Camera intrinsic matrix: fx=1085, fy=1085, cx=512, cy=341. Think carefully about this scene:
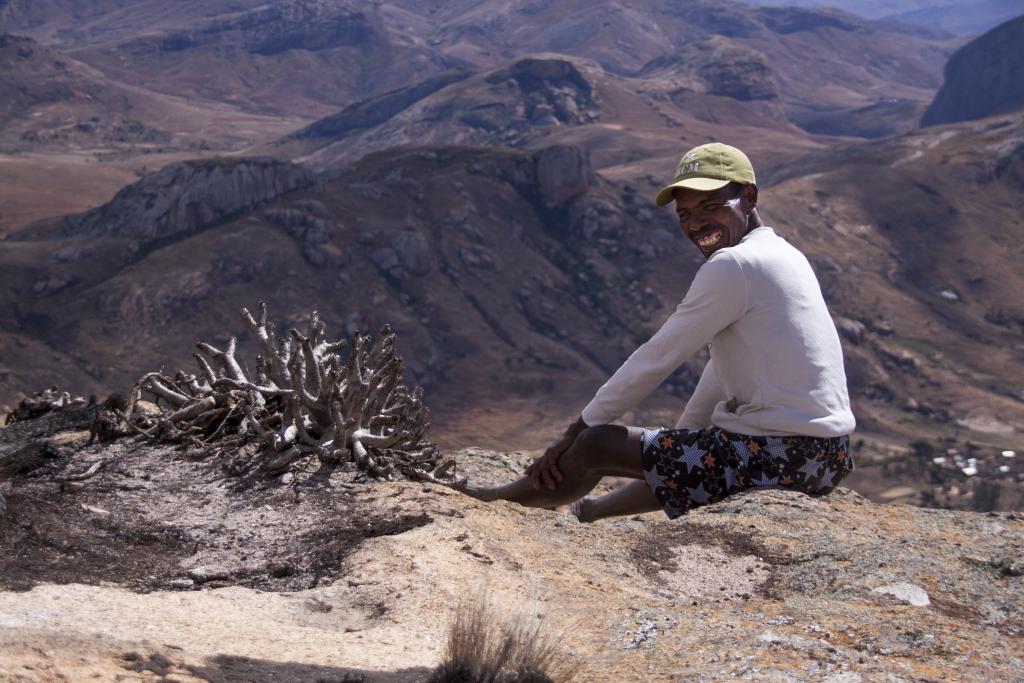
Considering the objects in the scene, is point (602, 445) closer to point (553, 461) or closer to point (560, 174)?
point (553, 461)

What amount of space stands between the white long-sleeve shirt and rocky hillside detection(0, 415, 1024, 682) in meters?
0.71

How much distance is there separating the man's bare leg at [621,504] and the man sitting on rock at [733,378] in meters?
0.21

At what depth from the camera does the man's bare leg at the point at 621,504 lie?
4.46 meters

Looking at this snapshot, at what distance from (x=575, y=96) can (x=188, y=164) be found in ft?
202

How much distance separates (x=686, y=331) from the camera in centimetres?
396

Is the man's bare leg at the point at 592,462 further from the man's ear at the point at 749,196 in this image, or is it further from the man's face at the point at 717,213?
the man's ear at the point at 749,196

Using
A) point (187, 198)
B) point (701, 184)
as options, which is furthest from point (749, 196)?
point (187, 198)

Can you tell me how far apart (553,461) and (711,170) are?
1291 mm

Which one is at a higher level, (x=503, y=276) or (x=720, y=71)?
(x=720, y=71)

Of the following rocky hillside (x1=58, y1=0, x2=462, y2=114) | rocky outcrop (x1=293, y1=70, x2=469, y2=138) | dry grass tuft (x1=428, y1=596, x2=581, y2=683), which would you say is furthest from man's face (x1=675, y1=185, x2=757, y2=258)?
rocky hillside (x1=58, y1=0, x2=462, y2=114)

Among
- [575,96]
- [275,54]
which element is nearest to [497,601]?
[575,96]

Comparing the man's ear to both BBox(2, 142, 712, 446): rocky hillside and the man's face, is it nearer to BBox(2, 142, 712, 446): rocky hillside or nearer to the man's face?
the man's face

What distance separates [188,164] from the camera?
56.4 m

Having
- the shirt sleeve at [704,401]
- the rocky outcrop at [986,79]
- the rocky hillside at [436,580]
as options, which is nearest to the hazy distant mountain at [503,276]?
the rocky hillside at [436,580]
